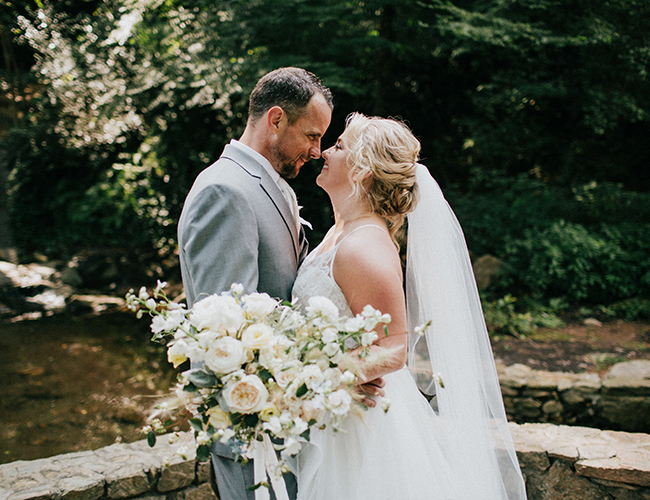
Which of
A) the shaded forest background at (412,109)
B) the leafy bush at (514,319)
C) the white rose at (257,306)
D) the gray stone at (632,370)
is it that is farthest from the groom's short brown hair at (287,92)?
the leafy bush at (514,319)

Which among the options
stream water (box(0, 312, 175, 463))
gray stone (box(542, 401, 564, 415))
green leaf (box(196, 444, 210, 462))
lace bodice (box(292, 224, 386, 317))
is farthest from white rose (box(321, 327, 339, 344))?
gray stone (box(542, 401, 564, 415))

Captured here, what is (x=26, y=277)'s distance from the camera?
30.1 ft

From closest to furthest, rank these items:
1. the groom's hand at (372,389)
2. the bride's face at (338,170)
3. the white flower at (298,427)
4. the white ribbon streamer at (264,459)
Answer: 1. the white flower at (298,427)
2. the white ribbon streamer at (264,459)
3. the groom's hand at (372,389)
4. the bride's face at (338,170)

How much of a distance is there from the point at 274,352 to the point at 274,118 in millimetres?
1091

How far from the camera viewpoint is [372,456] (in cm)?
176

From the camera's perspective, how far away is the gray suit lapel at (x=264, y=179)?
1839mm

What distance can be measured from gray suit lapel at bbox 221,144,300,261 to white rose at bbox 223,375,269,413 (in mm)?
791

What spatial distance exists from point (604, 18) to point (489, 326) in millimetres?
4203

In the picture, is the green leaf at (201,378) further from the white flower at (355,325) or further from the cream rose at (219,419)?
the white flower at (355,325)

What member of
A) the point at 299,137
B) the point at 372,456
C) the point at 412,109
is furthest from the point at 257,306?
the point at 412,109

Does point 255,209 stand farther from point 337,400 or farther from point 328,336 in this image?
point 337,400

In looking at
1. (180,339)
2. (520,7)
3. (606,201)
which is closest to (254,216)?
(180,339)

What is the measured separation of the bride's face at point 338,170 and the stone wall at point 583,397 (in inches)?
118

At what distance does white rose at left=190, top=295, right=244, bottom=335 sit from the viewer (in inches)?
50.2
